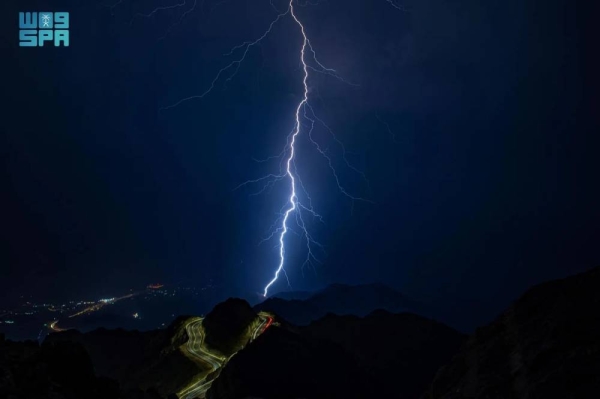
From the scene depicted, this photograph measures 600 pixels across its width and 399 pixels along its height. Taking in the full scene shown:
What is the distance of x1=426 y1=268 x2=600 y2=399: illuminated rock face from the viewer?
7121 mm

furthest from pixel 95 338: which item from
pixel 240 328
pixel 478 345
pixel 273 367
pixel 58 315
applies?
pixel 58 315

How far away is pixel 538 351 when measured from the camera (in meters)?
8.34

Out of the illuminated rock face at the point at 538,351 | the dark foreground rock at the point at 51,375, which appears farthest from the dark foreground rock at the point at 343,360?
the illuminated rock face at the point at 538,351

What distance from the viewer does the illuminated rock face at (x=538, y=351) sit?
7121mm

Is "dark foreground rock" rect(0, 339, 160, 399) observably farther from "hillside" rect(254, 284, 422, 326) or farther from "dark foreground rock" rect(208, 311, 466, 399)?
"hillside" rect(254, 284, 422, 326)

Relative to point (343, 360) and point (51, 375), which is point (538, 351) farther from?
point (343, 360)

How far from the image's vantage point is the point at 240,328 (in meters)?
24.5

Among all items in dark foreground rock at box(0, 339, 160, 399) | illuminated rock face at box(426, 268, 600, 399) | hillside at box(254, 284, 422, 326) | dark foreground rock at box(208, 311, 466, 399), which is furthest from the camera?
hillside at box(254, 284, 422, 326)

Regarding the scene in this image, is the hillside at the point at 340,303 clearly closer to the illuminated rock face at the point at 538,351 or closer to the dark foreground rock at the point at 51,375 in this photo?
the dark foreground rock at the point at 51,375

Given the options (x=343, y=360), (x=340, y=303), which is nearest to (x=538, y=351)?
(x=343, y=360)

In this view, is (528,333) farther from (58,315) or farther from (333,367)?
(58,315)

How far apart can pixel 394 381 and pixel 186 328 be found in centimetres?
1389

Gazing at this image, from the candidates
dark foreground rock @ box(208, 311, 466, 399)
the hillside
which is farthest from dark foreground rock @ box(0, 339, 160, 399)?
the hillside

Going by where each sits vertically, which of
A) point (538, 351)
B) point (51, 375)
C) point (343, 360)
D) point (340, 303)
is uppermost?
point (340, 303)
